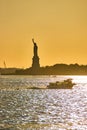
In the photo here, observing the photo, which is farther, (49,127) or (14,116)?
(14,116)

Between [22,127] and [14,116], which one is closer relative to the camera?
[22,127]

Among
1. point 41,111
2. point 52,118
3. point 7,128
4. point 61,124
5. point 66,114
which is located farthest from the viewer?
point 41,111

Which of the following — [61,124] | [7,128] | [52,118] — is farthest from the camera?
[52,118]

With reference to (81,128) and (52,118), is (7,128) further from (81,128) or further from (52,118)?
(52,118)

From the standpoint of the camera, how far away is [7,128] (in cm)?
8462

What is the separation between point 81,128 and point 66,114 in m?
25.2

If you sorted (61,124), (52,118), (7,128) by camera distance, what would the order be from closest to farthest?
(7,128)
(61,124)
(52,118)

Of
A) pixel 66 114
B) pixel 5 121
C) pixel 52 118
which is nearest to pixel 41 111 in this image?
pixel 66 114

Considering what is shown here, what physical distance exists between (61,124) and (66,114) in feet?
63.4

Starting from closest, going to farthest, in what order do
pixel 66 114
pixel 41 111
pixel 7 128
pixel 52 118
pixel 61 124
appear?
pixel 7 128
pixel 61 124
pixel 52 118
pixel 66 114
pixel 41 111

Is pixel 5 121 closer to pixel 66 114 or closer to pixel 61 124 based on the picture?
pixel 61 124

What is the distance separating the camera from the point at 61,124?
305 ft

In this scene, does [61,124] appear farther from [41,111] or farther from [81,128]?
[41,111]

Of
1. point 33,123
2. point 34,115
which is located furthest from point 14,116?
point 33,123
